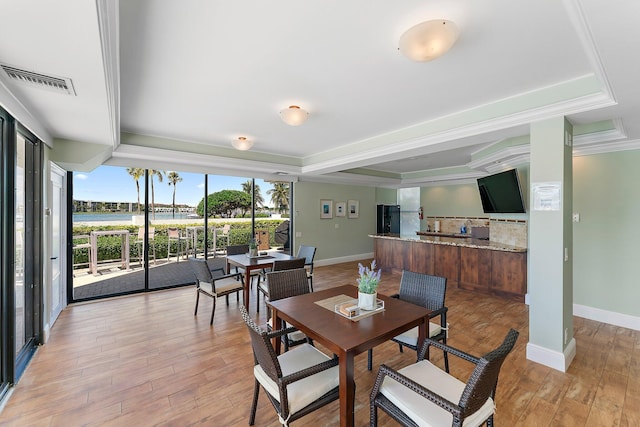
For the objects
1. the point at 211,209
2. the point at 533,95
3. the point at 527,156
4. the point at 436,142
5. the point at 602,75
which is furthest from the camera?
the point at 211,209

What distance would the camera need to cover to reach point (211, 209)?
5832 mm

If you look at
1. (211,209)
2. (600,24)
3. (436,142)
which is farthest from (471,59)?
(211,209)

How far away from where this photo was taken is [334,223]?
777 cm

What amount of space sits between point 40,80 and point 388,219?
817cm

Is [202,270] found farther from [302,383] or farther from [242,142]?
[302,383]

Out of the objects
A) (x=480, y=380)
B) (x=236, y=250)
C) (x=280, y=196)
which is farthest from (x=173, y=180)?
(x=480, y=380)

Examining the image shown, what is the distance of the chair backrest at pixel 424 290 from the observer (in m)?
2.49

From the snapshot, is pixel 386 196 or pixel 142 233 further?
pixel 386 196

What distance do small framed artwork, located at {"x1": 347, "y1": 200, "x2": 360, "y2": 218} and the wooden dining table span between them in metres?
5.73

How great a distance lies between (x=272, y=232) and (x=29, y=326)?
14.8ft

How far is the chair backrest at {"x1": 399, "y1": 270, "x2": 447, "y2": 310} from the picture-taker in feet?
8.16

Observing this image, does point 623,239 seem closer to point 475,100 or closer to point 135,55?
point 475,100

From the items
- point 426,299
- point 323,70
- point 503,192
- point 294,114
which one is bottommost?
point 426,299

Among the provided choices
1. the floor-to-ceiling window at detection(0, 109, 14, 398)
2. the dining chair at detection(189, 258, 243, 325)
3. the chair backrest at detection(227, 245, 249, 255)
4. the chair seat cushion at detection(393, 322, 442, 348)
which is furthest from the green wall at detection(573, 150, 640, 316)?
the floor-to-ceiling window at detection(0, 109, 14, 398)
